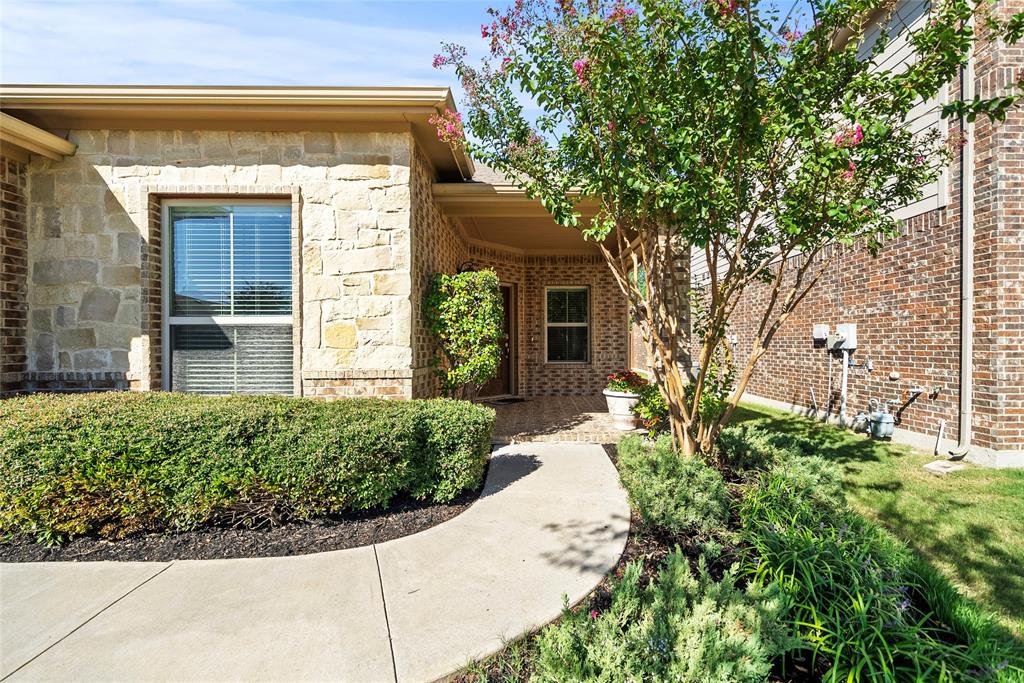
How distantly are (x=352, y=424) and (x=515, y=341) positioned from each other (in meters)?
6.29

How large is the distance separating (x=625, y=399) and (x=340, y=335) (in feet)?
11.7

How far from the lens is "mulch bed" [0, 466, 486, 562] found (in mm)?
2832

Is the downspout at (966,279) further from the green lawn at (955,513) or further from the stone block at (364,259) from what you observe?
the stone block at (364,259)

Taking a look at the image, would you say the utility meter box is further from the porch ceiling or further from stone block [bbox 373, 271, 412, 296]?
stone block [bbox 373, 271, 412, 296]

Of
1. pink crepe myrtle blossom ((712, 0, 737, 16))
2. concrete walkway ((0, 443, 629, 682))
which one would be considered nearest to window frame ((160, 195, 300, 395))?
concrete walkway ((0, 443, 629, 682))

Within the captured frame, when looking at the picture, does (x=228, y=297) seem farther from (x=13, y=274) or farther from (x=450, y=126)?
(x=450, y=126)

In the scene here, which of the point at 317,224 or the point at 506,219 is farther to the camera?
the point at 506,219

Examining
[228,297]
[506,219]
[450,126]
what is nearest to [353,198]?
[450,126]

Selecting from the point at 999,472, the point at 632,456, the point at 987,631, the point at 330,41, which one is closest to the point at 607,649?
the point at 987,631

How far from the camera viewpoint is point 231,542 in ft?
9.63

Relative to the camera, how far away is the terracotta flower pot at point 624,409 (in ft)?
19.1

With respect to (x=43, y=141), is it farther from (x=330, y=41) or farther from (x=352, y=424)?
(x=352, y=424)

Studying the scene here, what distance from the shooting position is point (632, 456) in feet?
11.8

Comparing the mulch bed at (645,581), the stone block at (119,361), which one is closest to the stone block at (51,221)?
the stone block at (119,361)
